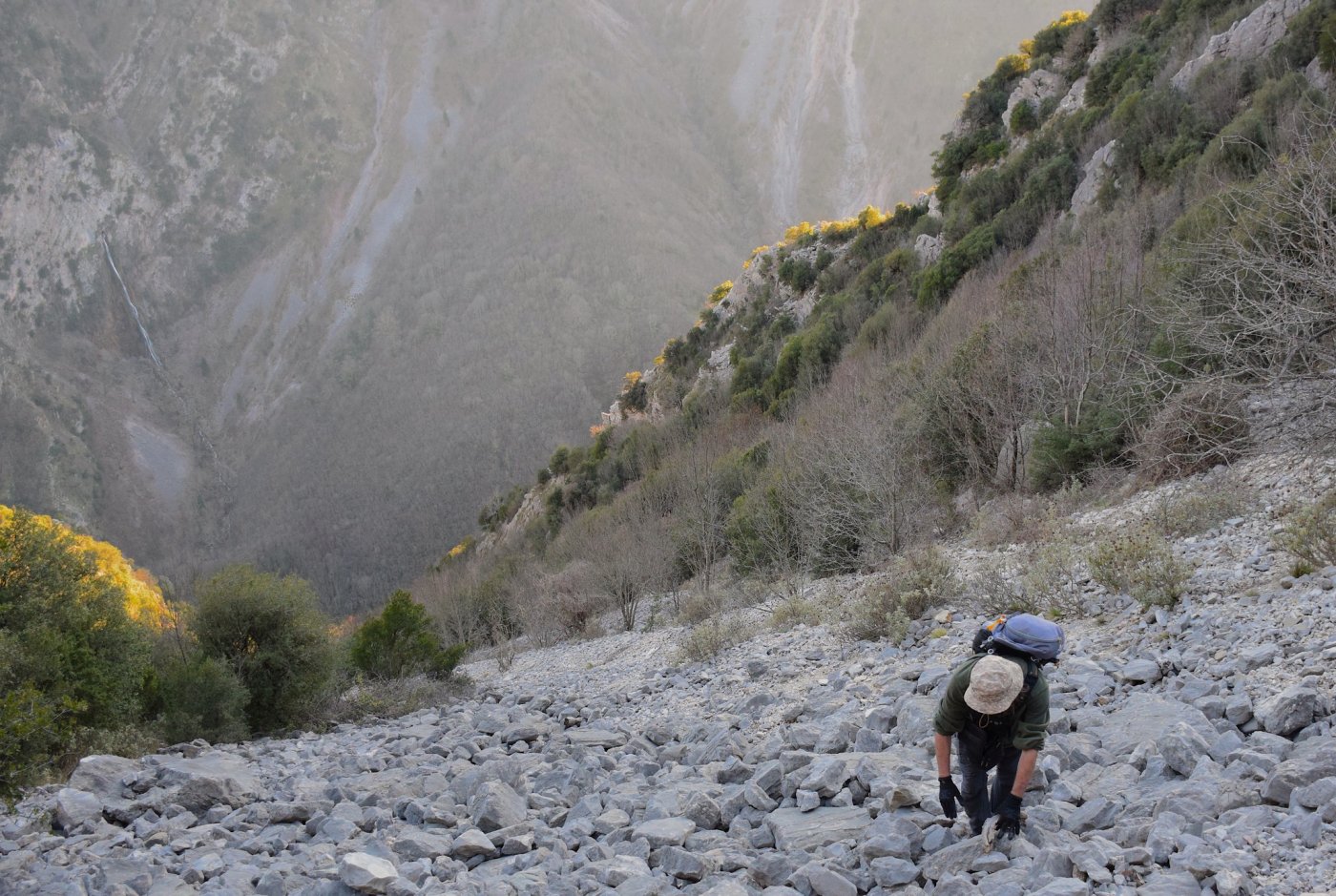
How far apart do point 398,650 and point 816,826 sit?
491 inches

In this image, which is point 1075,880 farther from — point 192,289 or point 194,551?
point 192,289

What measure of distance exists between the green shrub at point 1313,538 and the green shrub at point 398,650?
1337 cm

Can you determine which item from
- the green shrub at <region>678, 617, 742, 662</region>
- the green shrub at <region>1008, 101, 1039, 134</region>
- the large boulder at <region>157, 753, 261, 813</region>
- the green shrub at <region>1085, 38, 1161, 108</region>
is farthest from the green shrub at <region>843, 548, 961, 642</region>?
the green shrub at <region>1008, 101, 1039, 134</region>

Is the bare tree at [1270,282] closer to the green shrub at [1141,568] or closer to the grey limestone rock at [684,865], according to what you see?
the green shrub at [1141,568]

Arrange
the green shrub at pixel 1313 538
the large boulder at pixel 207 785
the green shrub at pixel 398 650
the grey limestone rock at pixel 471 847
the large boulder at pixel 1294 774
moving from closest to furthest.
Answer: the large boulder at pixel 1294 774 < the grey limestone rock at pixel 471 847 < the green shrub at pixel 1313 538 < the large boulder at pixel 207 785 < the green shrub at pixel 398 650

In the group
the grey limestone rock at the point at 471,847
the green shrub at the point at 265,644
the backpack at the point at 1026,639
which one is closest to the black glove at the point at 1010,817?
the backpack at the point at 1026,639

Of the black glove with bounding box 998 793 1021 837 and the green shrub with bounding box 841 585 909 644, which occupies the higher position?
the green shrub with bounding box 841 585 909 644

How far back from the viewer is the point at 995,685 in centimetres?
405

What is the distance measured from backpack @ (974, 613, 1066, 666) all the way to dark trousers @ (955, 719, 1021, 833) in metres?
0.41

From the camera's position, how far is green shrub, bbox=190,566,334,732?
12.7 m

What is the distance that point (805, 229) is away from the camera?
43.7m

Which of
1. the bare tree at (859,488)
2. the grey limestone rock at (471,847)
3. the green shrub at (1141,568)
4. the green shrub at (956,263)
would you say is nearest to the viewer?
the grey limestone rock at (471,847)

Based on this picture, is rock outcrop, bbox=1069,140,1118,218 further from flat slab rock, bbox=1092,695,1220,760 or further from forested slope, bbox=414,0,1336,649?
flat slab rock, bbox=1092,695,1220,760

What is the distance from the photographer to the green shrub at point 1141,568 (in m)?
6.75
